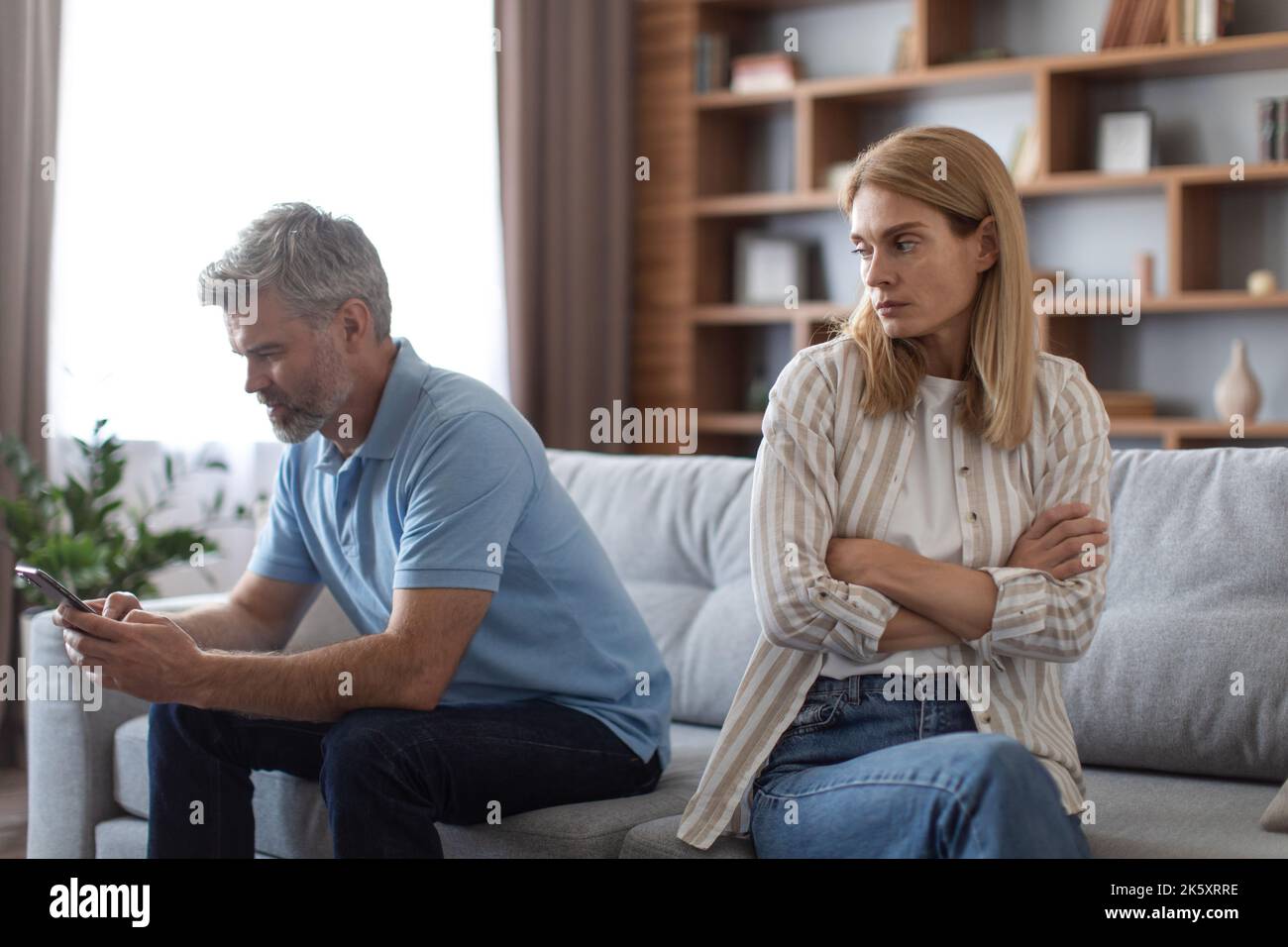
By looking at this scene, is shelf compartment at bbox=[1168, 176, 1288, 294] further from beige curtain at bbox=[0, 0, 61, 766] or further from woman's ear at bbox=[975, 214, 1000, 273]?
beige curtain at bbox=[0, 0, 61, 766]

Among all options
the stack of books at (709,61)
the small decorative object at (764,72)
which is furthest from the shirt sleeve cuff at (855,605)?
the stack of books at (709,61)

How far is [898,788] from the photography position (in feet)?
4.64

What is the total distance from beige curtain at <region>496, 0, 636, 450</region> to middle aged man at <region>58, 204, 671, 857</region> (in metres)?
2.38

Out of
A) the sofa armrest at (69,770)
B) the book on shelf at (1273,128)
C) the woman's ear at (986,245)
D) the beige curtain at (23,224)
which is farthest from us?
the book on shelf at (1273,128)

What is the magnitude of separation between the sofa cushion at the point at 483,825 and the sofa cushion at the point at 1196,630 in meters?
0.57

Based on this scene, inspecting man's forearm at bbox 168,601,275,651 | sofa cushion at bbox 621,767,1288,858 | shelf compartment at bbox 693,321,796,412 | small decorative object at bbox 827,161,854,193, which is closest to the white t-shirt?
sofa cushion at bbox 621,767,1288,858

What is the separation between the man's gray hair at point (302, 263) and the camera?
5.93 ft

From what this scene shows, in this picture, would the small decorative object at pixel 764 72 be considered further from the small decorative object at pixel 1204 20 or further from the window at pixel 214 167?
the small decorative object at pixel 1204 20

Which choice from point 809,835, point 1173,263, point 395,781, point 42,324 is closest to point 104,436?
point 42,324

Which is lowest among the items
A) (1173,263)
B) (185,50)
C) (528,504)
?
(528,504)

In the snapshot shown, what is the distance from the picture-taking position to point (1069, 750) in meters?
1.61

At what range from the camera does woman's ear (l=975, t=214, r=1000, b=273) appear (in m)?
1.65
